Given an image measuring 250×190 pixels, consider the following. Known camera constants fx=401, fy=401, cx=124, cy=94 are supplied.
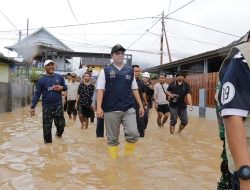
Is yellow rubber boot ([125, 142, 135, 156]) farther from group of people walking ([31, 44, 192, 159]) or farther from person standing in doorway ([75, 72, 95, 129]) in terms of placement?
person standing in doorway ([75, 72, 95, 129])

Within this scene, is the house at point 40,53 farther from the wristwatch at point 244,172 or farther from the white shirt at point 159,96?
the wristwatch at point 244,172

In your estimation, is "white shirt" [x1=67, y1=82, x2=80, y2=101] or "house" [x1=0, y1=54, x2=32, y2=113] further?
"house" [x1=0, y1=54, x2=32, y2=113]

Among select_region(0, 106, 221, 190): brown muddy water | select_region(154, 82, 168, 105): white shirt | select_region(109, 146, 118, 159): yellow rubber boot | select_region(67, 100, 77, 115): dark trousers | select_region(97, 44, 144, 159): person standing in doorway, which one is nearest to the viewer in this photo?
select_region(0, 106, 221, 190): brown muddy water

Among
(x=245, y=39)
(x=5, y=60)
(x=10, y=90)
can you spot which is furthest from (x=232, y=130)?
(x=5, y=60)

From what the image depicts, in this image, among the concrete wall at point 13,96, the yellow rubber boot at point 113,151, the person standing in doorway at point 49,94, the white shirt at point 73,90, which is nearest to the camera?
the yellow rubber boot at point 113,151

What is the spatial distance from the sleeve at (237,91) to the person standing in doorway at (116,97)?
420 centimetres

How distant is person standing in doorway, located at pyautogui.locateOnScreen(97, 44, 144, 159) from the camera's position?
20.2ft

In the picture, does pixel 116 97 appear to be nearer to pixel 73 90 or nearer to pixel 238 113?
pixel 238 113

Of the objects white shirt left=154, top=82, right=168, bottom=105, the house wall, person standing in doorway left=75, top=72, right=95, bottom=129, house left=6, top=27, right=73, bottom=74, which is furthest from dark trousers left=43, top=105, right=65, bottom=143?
house left=6, top=27, right=73, bottom=74

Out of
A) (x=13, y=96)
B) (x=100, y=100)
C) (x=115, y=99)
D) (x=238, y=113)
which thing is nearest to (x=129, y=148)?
(x=115, y=99)

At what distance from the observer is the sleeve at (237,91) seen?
1.92 metres

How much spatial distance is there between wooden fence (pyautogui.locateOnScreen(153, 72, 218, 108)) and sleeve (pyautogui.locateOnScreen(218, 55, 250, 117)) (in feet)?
45.8

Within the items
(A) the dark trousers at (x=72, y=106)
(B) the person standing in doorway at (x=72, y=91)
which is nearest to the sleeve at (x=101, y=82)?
(B) the person standing in doorway at (x=72, y=91)

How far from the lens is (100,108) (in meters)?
6.04
